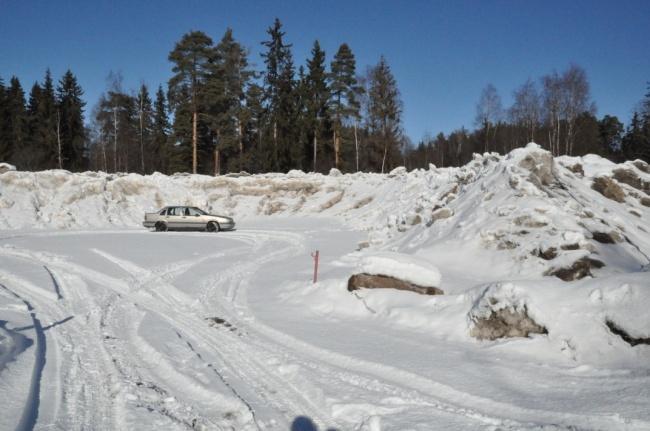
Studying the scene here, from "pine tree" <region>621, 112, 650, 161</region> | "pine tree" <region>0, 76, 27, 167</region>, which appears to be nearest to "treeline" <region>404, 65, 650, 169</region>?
"pine tree" <region>621, 112, 650, 161</region>

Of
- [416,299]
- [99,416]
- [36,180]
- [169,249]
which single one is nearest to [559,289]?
[416,299]

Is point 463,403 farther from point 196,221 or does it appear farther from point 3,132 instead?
point 3,132

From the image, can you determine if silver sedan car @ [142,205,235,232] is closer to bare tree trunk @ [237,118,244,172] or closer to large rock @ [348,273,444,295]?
large rock @ [348,273,444,295]

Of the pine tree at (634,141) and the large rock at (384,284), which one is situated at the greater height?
the pine tree at (634,141)

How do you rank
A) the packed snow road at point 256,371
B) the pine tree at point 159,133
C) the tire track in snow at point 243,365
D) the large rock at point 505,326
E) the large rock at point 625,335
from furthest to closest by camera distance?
1. the pine tree at point 159,133
2. the large rock at point 505,326
3. the large rock at point 625,335
4. the tire track in snow at point 243,365
5. the packed snow road at point 256,371

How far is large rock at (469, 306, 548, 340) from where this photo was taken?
6.61 meters

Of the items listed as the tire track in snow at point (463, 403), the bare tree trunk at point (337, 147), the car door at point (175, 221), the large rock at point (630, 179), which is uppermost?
the bare tree trunk at point (337, 147)

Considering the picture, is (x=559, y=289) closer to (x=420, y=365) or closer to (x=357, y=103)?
(x=420, y=365)

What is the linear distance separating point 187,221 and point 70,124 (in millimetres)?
32254

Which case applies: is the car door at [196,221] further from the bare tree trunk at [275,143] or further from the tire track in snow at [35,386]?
the bare tree trunk at [275,143]

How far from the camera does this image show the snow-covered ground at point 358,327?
4.56 meters

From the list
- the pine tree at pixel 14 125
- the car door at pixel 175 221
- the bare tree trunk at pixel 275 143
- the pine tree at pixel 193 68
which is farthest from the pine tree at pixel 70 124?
the car door at pixel 175 221

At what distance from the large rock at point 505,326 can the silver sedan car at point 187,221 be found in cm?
1835

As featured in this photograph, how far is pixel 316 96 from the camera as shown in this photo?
4047cm
